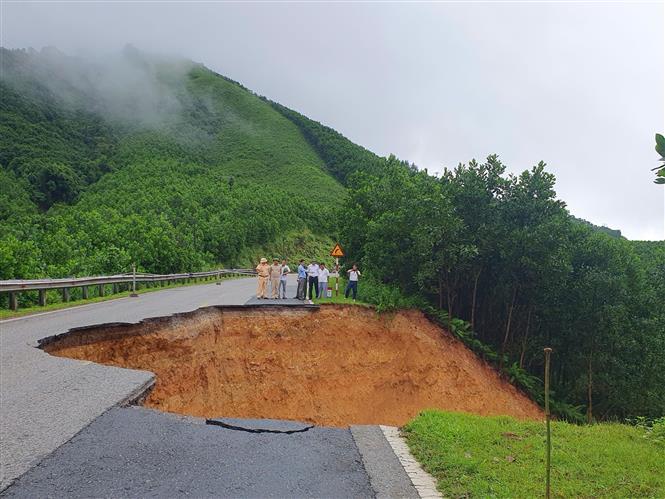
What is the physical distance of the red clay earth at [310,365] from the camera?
14.9 m

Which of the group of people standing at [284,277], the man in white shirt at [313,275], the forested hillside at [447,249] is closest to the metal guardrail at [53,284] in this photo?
the forested hillside at [447,249]

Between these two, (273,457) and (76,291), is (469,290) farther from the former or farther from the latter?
(273,457)

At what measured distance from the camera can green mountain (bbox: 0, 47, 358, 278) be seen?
36.0 m

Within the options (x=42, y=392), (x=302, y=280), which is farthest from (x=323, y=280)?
(x=42, y=392)

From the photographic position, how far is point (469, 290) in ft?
96.3

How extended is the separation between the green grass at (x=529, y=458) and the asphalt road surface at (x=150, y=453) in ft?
1.86

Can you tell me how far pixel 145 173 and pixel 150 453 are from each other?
73.3 metres

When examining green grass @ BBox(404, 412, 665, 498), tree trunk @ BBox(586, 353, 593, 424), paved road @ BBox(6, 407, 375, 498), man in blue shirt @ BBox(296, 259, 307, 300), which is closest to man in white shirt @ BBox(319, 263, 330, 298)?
man in blue shirt @ BBox(296, 259, 307, 300)

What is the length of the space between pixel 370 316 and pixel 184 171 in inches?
2457

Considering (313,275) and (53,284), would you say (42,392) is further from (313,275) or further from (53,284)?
(313,275)

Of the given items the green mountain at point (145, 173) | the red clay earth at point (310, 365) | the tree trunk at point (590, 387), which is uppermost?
the green mountain at point (145, 173)

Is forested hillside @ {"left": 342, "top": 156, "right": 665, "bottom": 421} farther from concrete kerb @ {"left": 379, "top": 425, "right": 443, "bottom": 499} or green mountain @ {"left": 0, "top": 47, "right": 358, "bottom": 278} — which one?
concrete kerb @ {"left": 379, "top": 425, "right": 443, "bottom": 499}

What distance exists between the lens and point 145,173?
242 ft

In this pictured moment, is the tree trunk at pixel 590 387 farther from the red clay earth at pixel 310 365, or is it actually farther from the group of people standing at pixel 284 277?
the group of people standing at pixel 284 277
